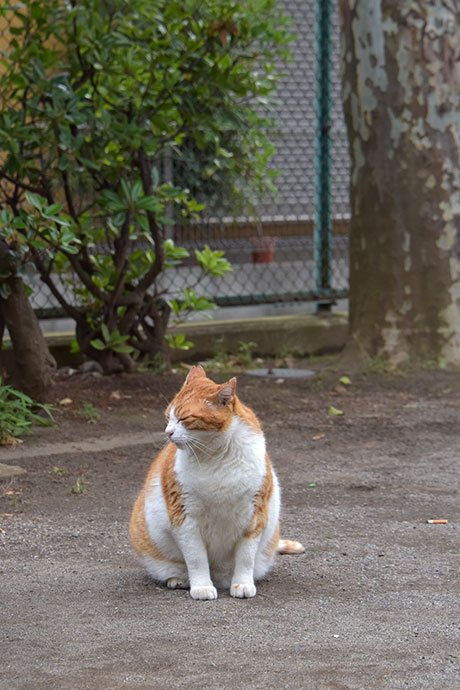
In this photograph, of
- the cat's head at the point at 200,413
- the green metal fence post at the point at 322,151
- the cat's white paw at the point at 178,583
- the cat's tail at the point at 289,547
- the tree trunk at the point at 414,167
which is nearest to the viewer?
the cat's head at the point at 200,413

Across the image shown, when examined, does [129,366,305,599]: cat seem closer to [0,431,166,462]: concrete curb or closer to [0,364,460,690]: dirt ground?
[0,364,460,690]: dirt ground

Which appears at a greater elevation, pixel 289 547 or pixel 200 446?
Result: pixel 200 446

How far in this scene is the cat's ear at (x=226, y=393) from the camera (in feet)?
9.74

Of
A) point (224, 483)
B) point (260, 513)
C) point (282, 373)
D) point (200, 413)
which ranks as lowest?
point (282, 373)

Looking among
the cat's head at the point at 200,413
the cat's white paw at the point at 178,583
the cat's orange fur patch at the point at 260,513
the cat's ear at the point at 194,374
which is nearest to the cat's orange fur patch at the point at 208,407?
the cat's head at the point at 200,413

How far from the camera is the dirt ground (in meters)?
2.46

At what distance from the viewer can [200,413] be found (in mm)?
2947

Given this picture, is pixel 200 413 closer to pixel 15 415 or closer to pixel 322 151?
pixel 15 415

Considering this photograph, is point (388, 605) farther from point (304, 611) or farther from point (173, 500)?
point (173, 500)

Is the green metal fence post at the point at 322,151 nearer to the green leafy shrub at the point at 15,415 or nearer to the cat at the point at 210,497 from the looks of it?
the green leafy shrub at the point at 15,415

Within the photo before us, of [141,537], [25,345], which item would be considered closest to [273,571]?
[141,537]

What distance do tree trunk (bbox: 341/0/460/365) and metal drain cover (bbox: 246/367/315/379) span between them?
55cm

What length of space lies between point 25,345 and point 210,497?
251cm

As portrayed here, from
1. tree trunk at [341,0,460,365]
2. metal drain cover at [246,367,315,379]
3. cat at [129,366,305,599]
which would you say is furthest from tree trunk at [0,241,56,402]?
tree trunk at [341,0,460,365]
